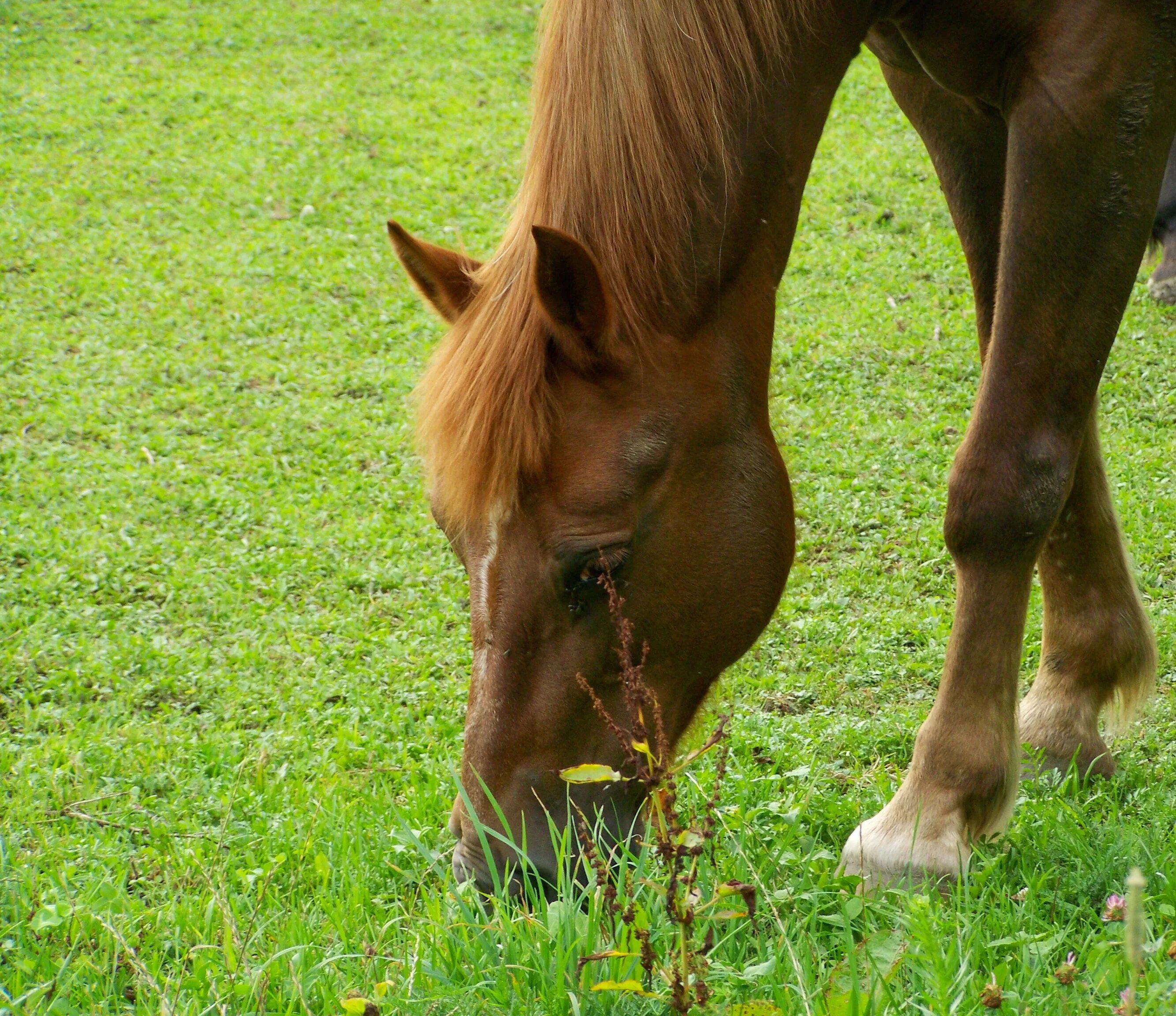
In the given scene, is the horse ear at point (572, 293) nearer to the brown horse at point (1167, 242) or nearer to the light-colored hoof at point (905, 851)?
the light-colored hoof at point (905, 851)

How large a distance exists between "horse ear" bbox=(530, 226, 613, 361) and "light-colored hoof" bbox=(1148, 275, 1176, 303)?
5.10 metres

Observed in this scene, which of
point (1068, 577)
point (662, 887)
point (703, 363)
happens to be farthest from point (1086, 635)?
point (662, 887)

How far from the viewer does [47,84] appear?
11.4 metres

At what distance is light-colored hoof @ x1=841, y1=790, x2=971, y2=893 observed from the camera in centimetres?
241

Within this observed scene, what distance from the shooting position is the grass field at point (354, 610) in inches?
82.9

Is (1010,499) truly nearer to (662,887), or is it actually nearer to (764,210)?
(764,210)

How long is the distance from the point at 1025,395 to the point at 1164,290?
14.7 ft

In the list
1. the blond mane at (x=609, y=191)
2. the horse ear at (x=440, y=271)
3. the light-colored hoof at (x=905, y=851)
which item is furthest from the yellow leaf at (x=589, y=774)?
the horse ear at (x=440, y=271)

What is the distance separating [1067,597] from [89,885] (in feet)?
8.11

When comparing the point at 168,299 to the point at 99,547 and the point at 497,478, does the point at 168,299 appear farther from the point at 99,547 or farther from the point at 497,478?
the point at 497,478

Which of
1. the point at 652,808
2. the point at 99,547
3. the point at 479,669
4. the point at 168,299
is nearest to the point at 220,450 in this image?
the point at 99,547

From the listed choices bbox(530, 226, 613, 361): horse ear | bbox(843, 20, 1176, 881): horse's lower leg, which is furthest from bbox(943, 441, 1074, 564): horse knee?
bbox(530, 226, 613, 361): horse ear

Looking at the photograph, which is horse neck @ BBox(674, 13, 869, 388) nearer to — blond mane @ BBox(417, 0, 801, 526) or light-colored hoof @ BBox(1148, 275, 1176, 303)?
blond mane @ BBox(417, 0, 801, 526)

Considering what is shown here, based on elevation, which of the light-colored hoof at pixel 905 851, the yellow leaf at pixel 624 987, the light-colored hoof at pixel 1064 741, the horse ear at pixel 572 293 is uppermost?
the horse ear at pixel 572 293
